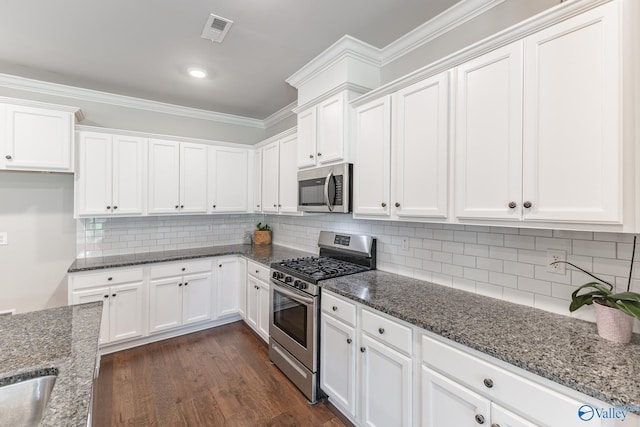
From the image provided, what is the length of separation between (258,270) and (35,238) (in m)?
2.36

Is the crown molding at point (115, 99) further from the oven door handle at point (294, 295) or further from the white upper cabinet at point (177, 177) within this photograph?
the oven door handle at point (294, 295)

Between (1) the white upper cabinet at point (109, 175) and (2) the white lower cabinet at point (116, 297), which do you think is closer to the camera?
(2) the white lower cabinet at point (116, 297)

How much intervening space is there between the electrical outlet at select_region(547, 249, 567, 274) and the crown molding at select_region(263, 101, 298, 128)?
9.85 feet

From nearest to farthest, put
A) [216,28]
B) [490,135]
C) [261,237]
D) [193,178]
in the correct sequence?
[490,135], [216,28], [193,178], [261,237]

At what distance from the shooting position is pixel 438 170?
1798 mm

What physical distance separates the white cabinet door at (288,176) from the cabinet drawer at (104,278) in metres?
1.69

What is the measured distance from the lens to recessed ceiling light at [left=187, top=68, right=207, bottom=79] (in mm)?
2812

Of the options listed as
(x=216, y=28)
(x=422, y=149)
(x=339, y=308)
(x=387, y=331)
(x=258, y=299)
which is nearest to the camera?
(x=387, y=331)

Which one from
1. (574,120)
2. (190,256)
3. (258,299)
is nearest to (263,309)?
(258,299)

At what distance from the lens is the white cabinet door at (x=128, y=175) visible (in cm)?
320

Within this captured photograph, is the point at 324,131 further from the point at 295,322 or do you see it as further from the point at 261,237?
the point at 261,237

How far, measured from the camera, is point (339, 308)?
205cm

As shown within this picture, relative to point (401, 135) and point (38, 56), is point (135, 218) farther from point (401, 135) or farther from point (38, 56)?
point (401, 135)

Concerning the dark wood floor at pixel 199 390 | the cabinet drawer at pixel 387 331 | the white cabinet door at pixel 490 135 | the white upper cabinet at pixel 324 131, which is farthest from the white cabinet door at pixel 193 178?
the white cabinet door at pixel 490 135
